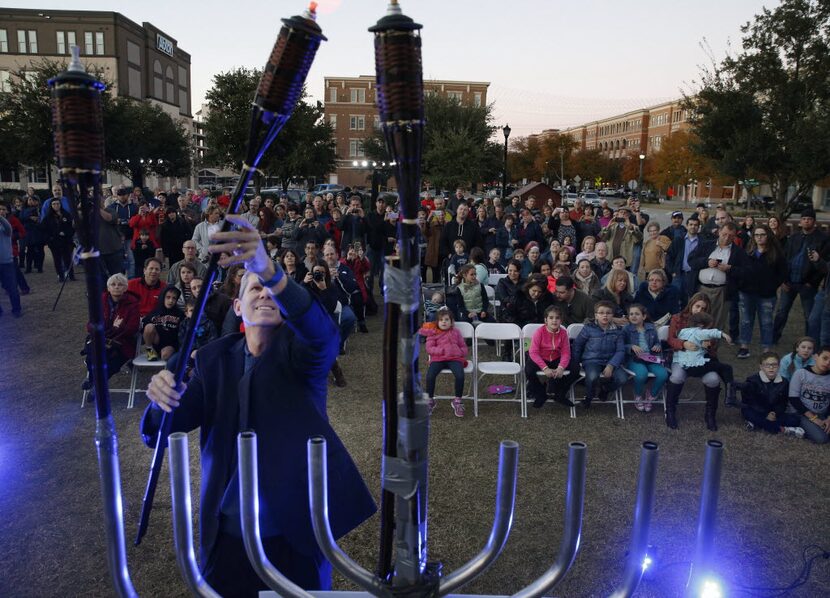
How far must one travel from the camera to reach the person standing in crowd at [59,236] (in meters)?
12.3

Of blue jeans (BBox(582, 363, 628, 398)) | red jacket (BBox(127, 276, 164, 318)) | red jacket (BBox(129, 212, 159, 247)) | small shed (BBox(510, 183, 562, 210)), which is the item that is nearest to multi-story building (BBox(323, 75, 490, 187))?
small shed (BBox(510, 183, 562, 210))

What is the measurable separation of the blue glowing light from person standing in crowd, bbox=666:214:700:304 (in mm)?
8895

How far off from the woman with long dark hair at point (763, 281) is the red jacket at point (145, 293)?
7561 mm

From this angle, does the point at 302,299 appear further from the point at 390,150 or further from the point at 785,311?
the point at 785,311

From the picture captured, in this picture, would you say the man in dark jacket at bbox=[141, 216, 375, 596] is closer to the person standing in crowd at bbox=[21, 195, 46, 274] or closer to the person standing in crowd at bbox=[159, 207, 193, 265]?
the person standing in crowd at bbox=[159, 207, 193, 265]

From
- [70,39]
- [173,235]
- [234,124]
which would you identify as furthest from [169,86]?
[173,235]

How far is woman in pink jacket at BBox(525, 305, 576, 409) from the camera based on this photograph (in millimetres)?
6578

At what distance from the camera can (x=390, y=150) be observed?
0.90m

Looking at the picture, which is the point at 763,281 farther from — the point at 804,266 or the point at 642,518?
the point at 642,518

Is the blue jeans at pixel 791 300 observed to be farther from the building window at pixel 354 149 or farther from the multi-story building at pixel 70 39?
the building window at pixel 354 149

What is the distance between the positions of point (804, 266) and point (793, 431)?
12.4ft

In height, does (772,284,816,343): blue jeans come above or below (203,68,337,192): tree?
below

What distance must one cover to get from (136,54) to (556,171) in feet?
144

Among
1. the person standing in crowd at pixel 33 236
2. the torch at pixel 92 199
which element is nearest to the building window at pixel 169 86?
the person standing in crowd at pixel 33 236
